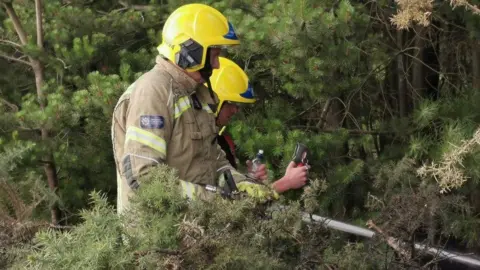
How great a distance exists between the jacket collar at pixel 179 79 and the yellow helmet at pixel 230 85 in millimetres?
1109

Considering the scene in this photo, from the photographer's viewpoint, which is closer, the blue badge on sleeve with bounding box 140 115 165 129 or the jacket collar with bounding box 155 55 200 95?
the blue badge on sleeve with bounding box 140 115 165 129

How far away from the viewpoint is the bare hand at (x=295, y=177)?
13.8 feet

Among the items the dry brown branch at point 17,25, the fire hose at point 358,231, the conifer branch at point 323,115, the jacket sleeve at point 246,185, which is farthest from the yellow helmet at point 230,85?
the dry brown branch at point 17,25

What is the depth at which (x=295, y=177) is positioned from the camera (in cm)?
422

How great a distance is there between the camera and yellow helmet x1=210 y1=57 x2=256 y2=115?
5059mm

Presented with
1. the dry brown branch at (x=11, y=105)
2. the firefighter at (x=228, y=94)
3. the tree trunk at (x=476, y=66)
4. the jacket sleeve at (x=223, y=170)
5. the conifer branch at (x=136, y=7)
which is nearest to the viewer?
the jacket sleeve at (x=223, y=170)

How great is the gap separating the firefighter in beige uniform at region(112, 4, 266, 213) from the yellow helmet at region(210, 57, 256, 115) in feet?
3.13

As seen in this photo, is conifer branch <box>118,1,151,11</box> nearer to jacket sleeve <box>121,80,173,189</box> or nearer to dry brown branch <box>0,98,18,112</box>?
dry brown branch <box>0,98,18,112</box>

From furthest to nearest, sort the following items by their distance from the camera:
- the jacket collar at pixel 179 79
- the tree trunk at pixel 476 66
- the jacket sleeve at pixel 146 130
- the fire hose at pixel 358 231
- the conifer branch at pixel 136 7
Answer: the conifer branch at pixel 136 7, the tree trunk at pixel 476 66, the jacket collar at pixel 179 79, the jacket sleeve at pixel 146 130, the fire hose at pixel 358 231

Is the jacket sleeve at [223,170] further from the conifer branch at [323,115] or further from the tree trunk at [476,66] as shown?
the tree trunk at [476,66]

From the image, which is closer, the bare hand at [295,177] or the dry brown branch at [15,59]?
the bare hand at [295,177]

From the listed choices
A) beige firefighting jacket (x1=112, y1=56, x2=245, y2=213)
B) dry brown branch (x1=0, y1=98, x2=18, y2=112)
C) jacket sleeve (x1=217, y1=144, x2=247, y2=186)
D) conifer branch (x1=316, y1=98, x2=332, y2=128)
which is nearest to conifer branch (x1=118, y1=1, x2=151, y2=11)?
dry brown branch (x1=0, y1=98, x2=18, y2=112)

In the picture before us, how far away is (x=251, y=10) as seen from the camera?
21.2ft

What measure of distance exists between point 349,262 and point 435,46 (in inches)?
189
